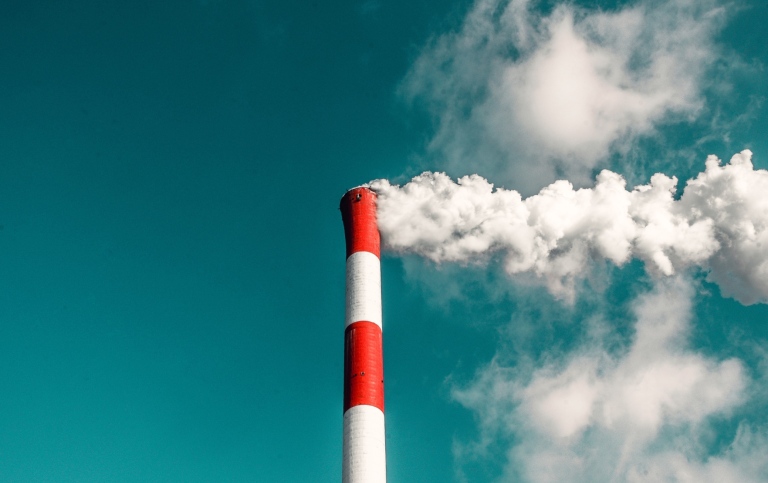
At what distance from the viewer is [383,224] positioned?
3100 centimetres

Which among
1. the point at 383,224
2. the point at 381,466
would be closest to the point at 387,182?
the point at 383,224

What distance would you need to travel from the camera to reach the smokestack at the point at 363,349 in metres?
23.7

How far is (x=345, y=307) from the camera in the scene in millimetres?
28375

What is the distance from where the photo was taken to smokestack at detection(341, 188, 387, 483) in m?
23.7

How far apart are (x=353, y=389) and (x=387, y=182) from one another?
36.3 ft

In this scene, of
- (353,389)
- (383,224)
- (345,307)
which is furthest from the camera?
(383,224)

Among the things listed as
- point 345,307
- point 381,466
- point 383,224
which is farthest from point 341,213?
point 381,466

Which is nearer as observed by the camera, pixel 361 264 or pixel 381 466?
pixel 381 466

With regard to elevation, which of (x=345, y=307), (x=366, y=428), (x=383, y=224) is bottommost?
(x=366, y=428)

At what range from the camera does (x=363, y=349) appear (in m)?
26.4

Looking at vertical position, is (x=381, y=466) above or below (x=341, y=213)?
below

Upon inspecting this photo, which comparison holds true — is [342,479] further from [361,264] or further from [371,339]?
[361,264]

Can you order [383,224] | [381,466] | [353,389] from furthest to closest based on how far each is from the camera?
1. [383,224]
2. [353,389]
3. [381,466]

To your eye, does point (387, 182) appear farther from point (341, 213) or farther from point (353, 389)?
point (353, 389)
